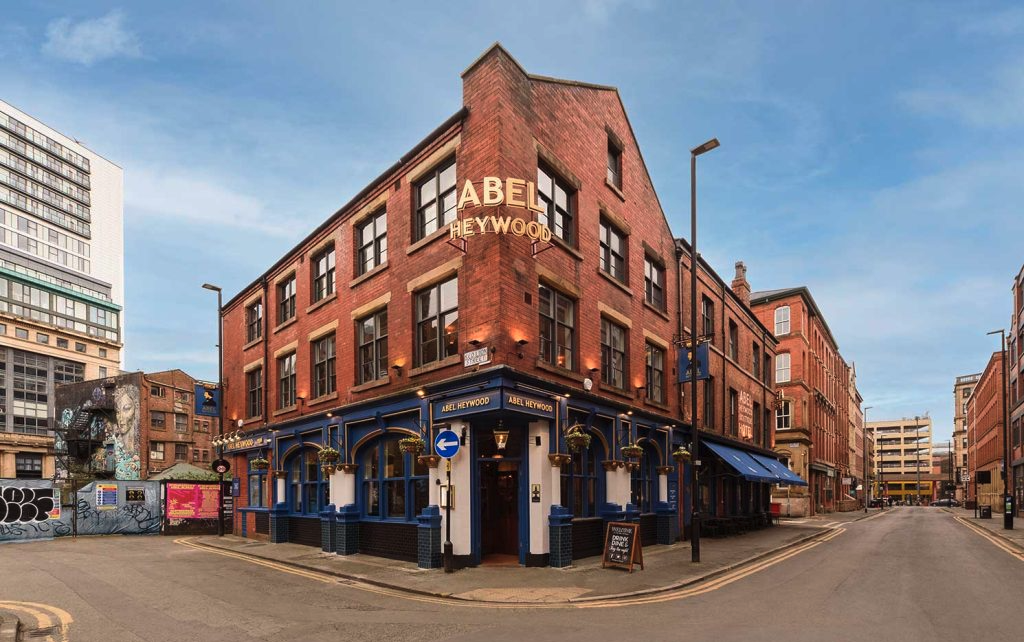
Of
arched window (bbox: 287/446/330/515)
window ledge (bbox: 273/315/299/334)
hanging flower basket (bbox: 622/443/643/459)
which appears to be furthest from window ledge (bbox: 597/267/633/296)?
window ledge (bbox: 273/315/299/334)

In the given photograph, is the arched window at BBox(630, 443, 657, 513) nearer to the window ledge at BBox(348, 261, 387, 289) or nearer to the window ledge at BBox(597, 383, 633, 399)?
the window ledge at BBox(597, 383, 633, 399)

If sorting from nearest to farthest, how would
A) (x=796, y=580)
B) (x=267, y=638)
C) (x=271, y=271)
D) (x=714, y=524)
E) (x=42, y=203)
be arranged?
(x=267, y=638) < (x=796, y=580) < (x=714, y=524) < (x=271, y=271) < (x=42, y=203)

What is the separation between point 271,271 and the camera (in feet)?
90.8

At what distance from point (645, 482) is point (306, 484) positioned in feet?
39.2

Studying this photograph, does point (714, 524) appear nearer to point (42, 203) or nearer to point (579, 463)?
Result: point (579, 463)

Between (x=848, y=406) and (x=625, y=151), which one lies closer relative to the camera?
(x=625, y=151)

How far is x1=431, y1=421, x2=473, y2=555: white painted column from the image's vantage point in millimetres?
15742

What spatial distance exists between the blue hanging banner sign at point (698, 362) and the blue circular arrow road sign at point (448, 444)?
9.10 m

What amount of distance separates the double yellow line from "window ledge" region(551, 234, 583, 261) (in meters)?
13.0

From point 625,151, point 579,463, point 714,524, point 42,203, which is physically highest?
point 42,203

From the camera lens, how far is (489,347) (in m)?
15.4

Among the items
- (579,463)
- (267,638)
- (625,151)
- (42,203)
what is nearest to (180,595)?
(267,638)

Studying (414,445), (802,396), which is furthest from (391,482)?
(802,396)

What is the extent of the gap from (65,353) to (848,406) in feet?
330
